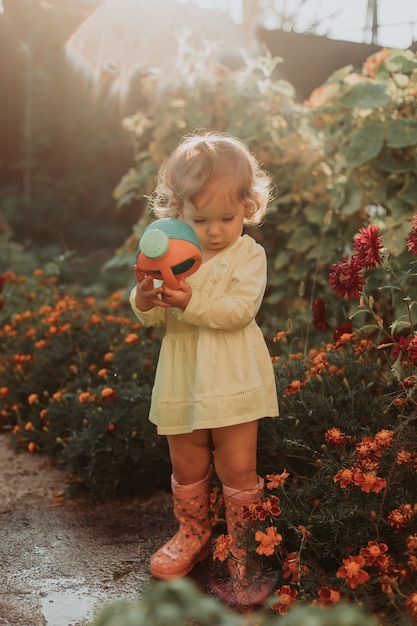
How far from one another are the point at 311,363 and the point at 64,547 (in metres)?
1.05

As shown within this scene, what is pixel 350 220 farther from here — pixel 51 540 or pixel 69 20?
pixel 69 20

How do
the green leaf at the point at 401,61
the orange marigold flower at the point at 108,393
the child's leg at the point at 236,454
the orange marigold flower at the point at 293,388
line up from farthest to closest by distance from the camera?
1. the green leaf at the point at 401,61
2. the orange marigold flower at the point at 108,393
3. the orange marigold flower at the point at 293,388
4. the child's leg at the point at 236,454

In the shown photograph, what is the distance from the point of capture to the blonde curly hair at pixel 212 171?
2.00 m

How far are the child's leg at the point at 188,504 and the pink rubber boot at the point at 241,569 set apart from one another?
11cm

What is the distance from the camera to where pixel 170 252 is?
6.18ft

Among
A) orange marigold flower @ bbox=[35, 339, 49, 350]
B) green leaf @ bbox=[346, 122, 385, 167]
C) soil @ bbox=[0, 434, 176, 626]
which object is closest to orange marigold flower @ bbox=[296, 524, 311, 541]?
soil @ bbox=[0, 434, 176, 626]

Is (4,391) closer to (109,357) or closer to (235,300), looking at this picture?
(109,357)

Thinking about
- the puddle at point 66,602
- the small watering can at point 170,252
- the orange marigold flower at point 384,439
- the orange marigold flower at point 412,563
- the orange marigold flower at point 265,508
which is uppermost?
the small watering can at point 170,252

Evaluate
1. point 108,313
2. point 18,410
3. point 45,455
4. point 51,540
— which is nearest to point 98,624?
point 51,540

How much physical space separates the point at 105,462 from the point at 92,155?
7334 mm

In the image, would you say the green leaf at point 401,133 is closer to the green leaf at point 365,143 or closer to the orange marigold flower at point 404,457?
the green leaf at point 365,143

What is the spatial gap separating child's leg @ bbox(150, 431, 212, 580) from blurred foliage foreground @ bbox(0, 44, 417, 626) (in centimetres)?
8

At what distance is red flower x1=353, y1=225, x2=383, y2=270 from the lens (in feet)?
6.67

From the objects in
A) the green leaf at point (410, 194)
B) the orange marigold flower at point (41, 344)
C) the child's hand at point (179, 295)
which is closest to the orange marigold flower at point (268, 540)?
the child's hand at point (179, 295)
